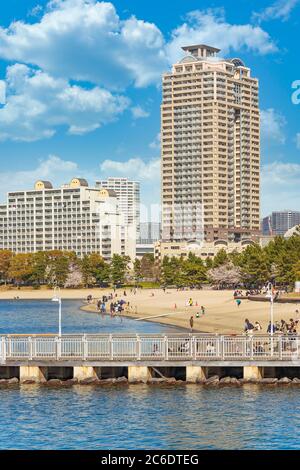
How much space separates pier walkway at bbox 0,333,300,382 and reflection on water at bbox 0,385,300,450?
1.39 meters

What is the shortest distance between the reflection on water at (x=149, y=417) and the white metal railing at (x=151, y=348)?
2064 millimetres

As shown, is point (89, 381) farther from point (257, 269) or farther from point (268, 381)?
point (257, 269)

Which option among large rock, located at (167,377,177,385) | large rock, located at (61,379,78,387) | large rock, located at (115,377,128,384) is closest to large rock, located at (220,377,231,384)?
large rock, located at (167,377,177,385)

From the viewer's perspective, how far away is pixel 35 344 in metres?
53.6

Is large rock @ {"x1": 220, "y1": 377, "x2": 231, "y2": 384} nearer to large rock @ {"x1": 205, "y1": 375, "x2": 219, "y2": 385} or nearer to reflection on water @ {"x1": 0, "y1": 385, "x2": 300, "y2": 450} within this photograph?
large rock @ {"x1": 205, "y1": 375, "x2": 219, "y2": 385}

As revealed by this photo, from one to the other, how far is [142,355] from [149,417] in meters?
9.46

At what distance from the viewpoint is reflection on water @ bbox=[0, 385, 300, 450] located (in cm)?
3906

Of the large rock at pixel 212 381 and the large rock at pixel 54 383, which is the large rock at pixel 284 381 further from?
the large rock at pixel 54 383

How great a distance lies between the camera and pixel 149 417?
43.9 m

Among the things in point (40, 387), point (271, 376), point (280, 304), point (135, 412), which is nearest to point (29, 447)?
point (135, 412)

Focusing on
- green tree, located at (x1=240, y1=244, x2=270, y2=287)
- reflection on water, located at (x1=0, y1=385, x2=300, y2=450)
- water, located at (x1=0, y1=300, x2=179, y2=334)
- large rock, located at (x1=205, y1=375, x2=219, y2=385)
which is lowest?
reflection on water, located at (x1=0, y1=385, x2=300, y2=450)

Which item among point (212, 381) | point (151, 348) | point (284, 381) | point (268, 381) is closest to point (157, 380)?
point (151, 348)

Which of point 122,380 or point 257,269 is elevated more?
A: point 257,269
